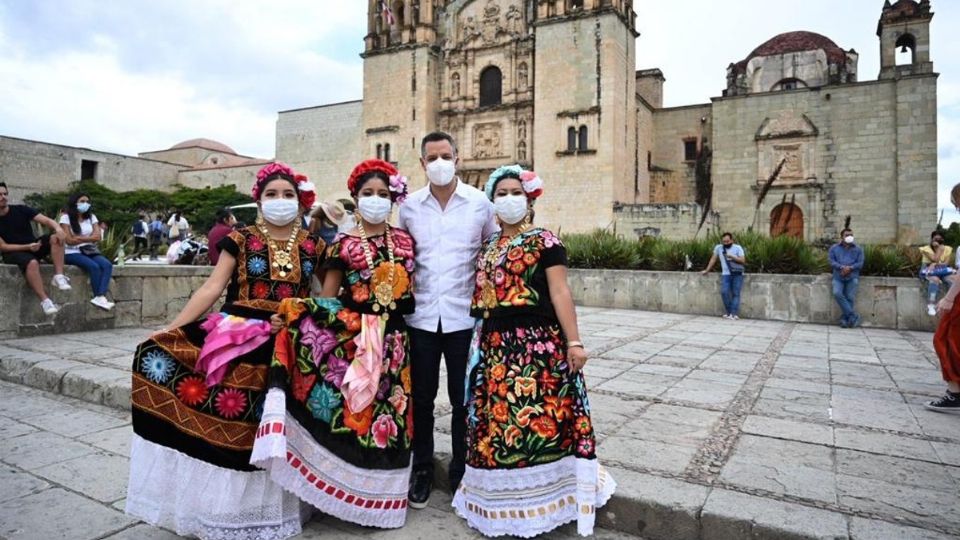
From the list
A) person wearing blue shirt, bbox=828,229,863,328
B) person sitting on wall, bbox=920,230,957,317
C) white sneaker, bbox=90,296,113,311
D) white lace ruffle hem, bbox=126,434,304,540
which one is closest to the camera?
white lace ruffle hem, bbox=126,434,304,540

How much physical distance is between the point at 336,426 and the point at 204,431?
54 centimetres

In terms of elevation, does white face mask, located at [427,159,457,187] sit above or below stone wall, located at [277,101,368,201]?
below

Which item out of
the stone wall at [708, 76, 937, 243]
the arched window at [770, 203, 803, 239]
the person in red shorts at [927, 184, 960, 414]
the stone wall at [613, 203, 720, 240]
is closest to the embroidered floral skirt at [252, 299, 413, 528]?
the person in red shorts at [927, 184, 960, 414]

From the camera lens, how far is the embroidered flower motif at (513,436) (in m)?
2.46

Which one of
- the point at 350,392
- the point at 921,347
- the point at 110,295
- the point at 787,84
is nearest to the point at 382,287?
the point at 350,392

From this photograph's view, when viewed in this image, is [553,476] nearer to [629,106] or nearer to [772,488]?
[772,488]

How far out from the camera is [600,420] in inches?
150

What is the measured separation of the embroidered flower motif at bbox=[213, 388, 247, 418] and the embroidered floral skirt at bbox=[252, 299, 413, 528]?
0.65ft

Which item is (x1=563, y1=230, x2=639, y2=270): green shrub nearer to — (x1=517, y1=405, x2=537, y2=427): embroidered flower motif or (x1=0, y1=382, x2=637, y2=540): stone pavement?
(x1=0, y1=382, x2=637, y2=540): stone pavement

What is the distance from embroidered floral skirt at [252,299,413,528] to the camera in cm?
249

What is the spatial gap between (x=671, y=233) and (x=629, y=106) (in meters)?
7.02

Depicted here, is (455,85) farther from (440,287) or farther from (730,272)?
(440,287)

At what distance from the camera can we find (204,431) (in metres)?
2.42

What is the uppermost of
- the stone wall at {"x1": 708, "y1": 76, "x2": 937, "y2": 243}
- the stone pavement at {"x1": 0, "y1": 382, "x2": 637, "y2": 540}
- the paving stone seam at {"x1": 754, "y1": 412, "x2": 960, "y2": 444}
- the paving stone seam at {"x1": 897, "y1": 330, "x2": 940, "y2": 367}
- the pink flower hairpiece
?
the stone wall at {"x1": 708, "y1": 76, "x2": 937, "y2": 243}
